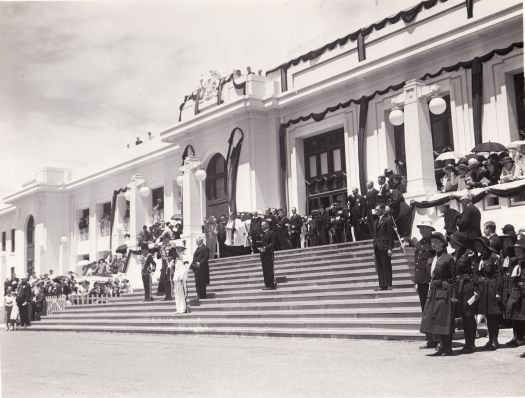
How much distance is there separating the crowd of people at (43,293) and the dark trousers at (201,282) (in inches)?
291

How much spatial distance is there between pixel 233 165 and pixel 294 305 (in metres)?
12.0

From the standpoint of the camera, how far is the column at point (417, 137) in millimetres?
16736

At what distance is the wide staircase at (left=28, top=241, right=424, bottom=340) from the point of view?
12164 mm

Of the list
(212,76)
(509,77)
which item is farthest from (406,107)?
(212,76)

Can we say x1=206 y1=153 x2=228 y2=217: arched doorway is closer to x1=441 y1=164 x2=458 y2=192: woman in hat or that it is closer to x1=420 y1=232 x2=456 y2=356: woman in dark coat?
x1=441 y1=164 x2=458 y2=192: woman in hat

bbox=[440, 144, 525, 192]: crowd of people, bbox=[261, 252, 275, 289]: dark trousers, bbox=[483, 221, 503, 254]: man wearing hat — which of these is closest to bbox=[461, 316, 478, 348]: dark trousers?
bbox=[483, 221, 503, 254]: man wearing hat

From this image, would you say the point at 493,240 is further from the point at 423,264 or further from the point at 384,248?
the point at 384,248

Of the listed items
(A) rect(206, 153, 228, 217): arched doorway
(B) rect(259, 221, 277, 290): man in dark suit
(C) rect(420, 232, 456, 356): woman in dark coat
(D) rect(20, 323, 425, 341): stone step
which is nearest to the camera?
(C) rect(420, 232, 456, 356): woman in dark coat

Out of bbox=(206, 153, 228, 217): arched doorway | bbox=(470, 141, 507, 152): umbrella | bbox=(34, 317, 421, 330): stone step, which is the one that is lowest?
bbox=(34, 317, 421, 330): stone step

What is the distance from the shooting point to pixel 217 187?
89.6 feet

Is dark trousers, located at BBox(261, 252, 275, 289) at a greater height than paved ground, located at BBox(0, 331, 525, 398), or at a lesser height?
greater

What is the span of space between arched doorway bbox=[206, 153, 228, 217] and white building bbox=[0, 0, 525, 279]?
1.8 inches

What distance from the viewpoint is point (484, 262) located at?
9711 millimetres

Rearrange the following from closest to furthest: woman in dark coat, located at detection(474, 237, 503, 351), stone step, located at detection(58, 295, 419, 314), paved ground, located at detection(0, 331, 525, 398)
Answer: paved ground, located at detection(0, 331, 525, 398), woman in dark coat, located at detection(474, 237, 503, 351), stone step, located at detection(58, 295, 419, 314)
